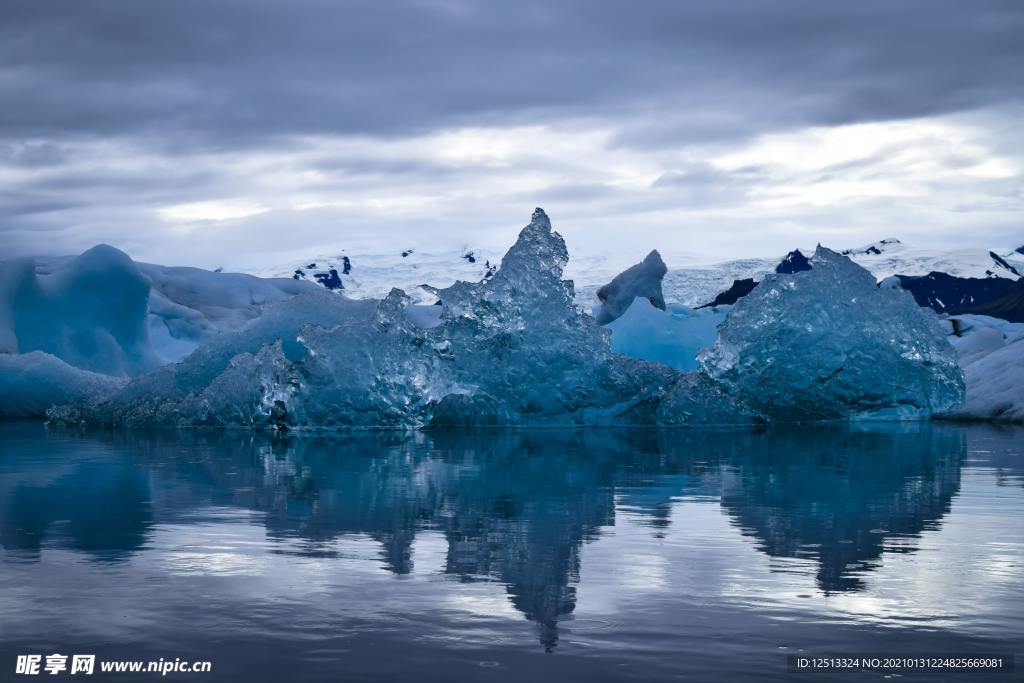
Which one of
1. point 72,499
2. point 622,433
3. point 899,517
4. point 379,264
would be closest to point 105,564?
point 72,499

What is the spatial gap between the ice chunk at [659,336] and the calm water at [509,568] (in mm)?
20086

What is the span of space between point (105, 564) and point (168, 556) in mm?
371

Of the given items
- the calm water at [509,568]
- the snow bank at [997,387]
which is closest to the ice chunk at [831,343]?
the snow bank at [997,387]

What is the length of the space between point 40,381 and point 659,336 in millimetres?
15139

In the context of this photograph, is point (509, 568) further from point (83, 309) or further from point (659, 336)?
point (83, 309)

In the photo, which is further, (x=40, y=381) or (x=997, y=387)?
(x=40, y=381)

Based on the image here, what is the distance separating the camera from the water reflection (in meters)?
6.86

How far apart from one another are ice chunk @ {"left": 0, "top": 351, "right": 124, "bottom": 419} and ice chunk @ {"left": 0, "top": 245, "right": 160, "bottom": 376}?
328 cm

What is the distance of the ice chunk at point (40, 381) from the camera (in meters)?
26.7

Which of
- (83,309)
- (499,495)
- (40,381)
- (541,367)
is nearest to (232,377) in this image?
(541,367)

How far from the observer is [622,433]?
67.8ft

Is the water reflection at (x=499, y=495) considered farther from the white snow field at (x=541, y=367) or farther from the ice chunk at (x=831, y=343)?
the ice chunk at (x=831, y=343)

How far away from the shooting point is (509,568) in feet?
20.7

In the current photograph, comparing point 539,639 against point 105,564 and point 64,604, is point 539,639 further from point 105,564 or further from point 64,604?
point 105,564
